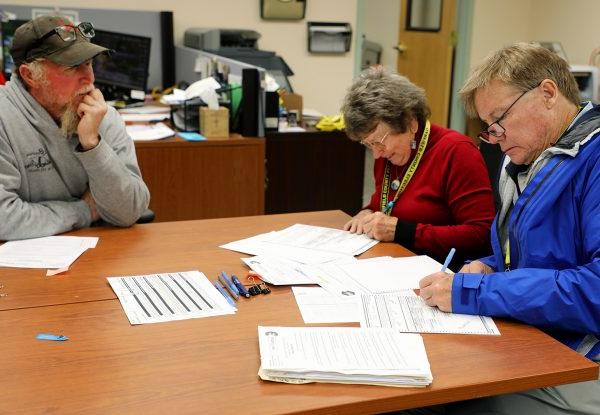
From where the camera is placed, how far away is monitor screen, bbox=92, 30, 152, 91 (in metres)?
3.91

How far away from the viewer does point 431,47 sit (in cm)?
609

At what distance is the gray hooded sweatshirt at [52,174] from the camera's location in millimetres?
1904

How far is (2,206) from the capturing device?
1816 millimetres

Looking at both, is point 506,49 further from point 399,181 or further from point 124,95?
point 124,95

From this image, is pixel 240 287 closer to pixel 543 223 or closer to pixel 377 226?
pixel 377 226

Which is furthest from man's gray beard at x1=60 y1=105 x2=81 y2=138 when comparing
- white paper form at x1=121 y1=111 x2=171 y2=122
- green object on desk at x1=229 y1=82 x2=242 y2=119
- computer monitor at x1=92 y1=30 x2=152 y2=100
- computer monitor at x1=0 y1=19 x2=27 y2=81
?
computer monitor at x1=0 y1=19 x2=27 y2=81

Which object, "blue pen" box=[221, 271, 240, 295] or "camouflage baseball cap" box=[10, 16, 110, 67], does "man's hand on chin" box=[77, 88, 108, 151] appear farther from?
"blue pen" box=[221, 271, 240, 295]

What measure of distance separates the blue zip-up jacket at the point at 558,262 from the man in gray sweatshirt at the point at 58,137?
109 centimetres

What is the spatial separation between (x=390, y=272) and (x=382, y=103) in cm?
56

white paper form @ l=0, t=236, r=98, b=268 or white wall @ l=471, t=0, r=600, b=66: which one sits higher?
white wall @ l=471, t=0, r=600, b=66

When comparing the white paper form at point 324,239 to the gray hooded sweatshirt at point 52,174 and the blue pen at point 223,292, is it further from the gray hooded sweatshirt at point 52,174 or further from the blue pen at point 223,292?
the gray hooded sweatshirt at point 52,174

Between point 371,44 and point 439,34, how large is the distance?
1.37 meters

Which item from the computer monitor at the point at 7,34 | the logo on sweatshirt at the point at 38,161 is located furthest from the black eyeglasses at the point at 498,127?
the computer monitor at the point at 7,34

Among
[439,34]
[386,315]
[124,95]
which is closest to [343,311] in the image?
[386,315]
